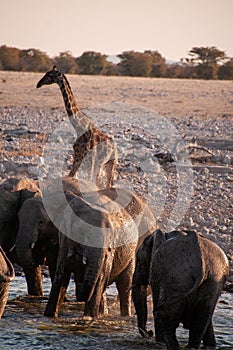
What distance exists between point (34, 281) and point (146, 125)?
41.0 feet

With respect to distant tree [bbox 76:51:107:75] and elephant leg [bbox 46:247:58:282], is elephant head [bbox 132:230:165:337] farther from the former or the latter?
distant tree [bbox 76:51:107:75]

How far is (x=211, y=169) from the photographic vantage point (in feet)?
48.4

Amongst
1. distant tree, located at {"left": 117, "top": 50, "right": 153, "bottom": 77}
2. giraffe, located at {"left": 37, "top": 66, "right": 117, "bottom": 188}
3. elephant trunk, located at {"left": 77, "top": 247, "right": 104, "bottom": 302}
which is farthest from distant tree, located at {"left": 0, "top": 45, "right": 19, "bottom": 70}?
elephant trunk, located at {"left": 77, "top": 247, "right": 104, "bottom": 302}

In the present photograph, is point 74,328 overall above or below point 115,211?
below

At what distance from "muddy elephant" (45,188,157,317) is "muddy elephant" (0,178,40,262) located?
0.77m

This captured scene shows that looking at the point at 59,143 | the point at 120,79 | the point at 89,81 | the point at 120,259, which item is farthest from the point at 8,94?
the point at 120,259

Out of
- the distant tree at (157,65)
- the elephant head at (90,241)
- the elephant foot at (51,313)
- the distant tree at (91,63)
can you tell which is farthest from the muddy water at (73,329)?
the distant tree at (157,65)

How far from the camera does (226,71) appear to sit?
4009cm

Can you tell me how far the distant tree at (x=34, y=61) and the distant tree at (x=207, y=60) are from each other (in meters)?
7.15

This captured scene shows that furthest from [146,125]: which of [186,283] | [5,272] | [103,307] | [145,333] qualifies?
[5,272]

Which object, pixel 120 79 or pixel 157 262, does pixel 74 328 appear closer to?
pixel 157 262

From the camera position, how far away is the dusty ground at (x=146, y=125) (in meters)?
12.2

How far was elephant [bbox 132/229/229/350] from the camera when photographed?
586 cm

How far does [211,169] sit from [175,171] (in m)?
0.72
